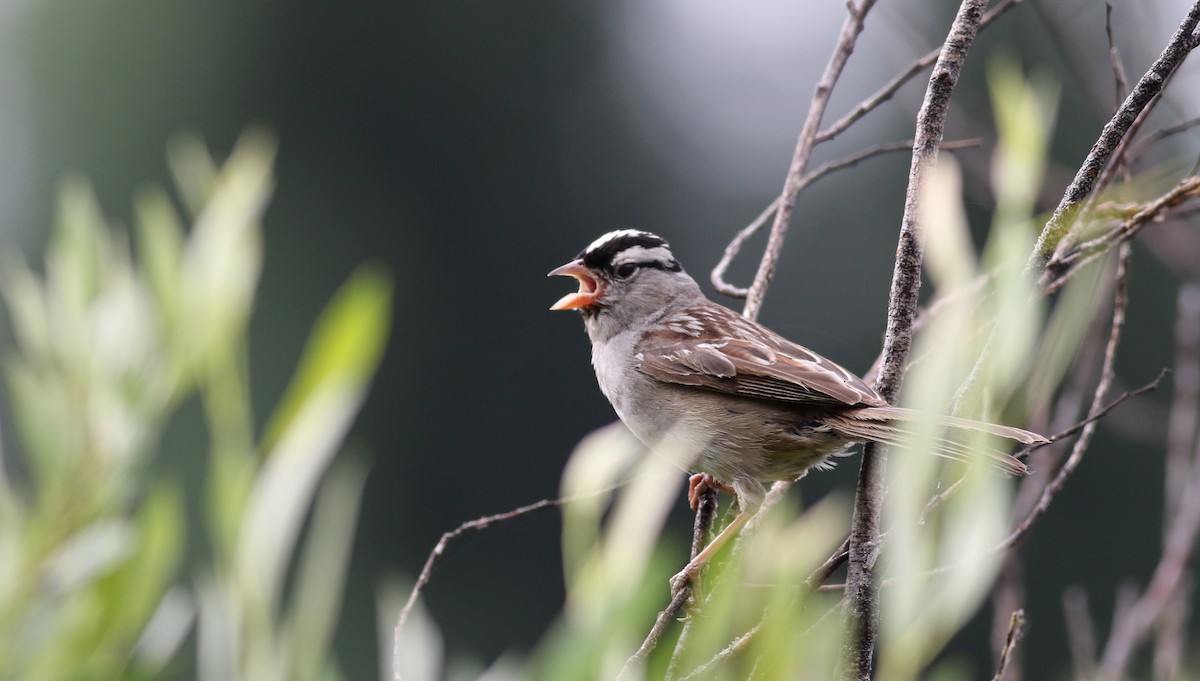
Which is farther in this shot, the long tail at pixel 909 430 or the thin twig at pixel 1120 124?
the thin twig at pixel 1120 124

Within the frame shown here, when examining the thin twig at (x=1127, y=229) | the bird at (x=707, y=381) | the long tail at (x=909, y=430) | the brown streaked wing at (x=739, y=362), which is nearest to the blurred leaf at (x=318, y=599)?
the long tail at (x=909, y=430)

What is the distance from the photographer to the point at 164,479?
0.85 meters

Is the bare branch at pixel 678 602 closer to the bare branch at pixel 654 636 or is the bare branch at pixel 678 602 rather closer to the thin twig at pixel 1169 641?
the bare branch at pixel 654 636

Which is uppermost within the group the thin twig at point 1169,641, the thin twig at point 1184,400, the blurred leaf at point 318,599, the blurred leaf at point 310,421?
the blurred leaf at point 310,421

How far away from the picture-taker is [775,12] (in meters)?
12.3

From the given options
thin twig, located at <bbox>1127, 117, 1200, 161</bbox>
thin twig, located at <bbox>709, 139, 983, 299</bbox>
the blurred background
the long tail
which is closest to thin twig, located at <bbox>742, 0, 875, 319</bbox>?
thin twig, located at <bbox>709, 139, 983, 299</bbox>

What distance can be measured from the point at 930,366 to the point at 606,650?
0.47 meters

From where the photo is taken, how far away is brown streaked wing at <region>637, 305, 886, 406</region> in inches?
99.8

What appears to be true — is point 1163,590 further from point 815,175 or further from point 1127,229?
point 815,175

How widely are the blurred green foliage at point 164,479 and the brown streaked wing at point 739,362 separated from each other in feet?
5.38

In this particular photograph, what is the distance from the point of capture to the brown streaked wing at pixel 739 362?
2535 millimetres

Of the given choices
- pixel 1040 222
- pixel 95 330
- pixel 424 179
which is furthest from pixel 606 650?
pixel 424 179

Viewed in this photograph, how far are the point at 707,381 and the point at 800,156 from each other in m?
0.80

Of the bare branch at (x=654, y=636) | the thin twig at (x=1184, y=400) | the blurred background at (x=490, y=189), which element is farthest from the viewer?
the blurred background at (x=490, y=189)
